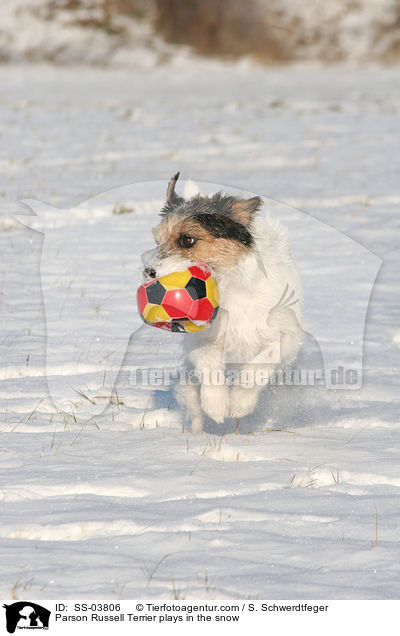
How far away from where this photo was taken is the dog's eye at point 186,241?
4.09 metres

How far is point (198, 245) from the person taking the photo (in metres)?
4.10

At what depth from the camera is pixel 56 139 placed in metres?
14.6

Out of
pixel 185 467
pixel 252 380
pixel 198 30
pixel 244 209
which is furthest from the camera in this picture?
pixel 198 30

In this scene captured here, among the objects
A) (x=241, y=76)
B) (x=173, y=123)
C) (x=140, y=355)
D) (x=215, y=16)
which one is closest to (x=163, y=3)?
(x=215, y=16)

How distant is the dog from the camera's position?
411cm

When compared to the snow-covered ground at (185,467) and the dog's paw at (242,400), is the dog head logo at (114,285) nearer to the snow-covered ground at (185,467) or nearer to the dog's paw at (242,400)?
the snow-covered ground at (185,467)

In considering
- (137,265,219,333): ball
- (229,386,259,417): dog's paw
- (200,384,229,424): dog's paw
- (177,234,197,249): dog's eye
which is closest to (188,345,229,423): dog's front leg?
(200,384,229,424): dog's paw

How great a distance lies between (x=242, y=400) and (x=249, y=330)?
42 cm

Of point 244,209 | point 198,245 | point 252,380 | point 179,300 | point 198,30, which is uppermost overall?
point 244,209

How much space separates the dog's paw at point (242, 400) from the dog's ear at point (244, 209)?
0.96 m

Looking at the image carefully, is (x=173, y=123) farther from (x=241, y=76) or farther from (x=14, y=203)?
(x=241, y=76)

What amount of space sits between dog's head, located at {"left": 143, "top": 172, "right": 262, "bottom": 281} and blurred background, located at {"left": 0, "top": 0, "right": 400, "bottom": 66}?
125 feet
